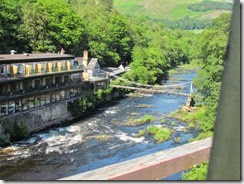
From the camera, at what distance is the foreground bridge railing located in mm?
1998

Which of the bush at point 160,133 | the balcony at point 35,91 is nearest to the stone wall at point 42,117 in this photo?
the balcony at point 35,91

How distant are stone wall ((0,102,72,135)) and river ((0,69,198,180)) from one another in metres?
1.11

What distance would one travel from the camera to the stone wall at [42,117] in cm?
3056

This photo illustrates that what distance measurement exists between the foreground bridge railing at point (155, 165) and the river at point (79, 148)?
63.4ft

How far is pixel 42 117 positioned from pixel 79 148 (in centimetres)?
732

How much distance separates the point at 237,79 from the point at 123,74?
57451 millimetres

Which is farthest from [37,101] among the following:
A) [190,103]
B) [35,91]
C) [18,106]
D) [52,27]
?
[52,27]

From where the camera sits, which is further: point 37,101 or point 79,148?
point 37,101

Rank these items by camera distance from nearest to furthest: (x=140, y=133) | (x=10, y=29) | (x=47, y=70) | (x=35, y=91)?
(x=140, y=133), (x=35, y=91), (x=47, y=70), (x=10, y=29)

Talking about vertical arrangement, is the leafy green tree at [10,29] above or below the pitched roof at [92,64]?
above

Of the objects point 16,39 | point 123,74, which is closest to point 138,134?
point 16,39

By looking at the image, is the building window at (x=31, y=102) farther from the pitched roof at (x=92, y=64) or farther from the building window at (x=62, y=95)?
the pitched roof at (x=92, y=64)

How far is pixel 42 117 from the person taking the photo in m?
34.0

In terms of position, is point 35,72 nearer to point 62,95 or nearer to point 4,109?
point 62,95
